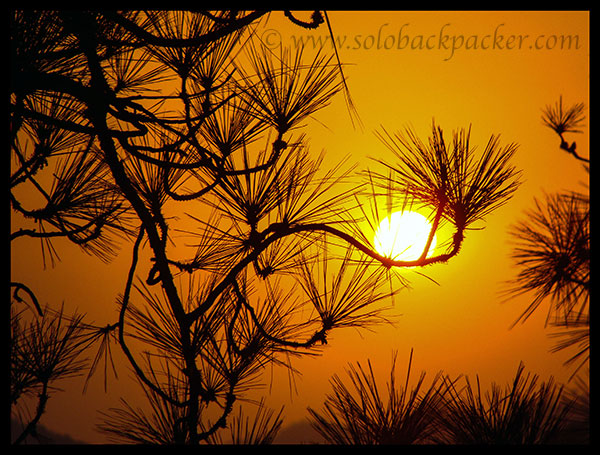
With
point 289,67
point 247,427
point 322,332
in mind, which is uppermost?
point 289,67

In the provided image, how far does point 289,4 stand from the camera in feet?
2.27

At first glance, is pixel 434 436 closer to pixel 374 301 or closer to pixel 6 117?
pixel 374 301

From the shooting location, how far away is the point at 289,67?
78 centimetres

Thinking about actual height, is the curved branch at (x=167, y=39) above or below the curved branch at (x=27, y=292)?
above

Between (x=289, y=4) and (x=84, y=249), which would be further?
(x=84, y=249)

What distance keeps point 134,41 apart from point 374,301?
530 millimetres

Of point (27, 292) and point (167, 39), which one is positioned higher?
point (167, 39)

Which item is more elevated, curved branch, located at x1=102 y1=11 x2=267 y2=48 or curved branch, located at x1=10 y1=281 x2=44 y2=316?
curved branch, located at x1=102 y1=11 x2=267 y2=48
